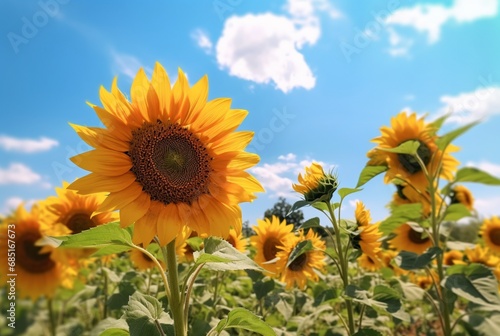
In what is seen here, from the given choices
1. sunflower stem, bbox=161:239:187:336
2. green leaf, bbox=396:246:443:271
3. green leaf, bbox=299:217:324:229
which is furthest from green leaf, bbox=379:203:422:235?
sunflower stem, bbox=161:239:187:336

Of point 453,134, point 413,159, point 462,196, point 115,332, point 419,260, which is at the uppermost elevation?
point 462,196

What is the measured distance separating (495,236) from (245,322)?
17.8ft

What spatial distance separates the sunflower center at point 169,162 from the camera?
5.94 ft

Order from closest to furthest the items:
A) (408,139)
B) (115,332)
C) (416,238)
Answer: (115,332)
(408,139)
(416,238)

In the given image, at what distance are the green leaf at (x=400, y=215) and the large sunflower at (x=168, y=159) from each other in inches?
64.3

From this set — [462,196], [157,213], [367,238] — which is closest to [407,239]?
[462,196]

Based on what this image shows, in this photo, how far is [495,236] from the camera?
593cm

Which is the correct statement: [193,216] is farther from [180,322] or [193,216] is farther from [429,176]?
[429,176]

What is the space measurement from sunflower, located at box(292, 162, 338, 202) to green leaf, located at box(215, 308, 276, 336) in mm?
938

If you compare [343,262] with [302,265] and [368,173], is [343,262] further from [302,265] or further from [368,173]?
[302,265]

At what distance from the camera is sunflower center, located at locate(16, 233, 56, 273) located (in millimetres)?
2057

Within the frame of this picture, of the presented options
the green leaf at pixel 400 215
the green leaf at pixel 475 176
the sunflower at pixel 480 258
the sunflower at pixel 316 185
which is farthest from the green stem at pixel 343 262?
the sunflower at pixel 480 258

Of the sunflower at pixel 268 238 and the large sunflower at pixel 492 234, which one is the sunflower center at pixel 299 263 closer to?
the sunflower at pixel 268 238

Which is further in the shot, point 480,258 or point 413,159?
point 480,258
